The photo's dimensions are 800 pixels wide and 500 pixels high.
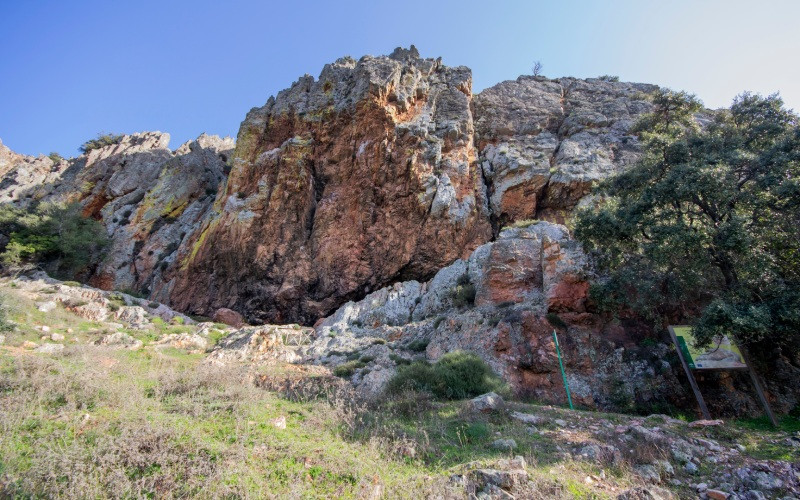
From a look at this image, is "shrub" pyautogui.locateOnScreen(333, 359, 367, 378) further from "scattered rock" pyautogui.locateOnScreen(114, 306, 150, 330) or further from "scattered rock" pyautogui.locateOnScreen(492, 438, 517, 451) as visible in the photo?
"scattered rock" pyautogui.locateOnScreen(114, 306, 150, 330)

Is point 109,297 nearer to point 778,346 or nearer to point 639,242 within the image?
point 639,242

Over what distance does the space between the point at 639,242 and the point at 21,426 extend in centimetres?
1586

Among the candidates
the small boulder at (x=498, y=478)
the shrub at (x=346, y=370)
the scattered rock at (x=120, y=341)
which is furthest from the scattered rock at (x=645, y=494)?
the scattered rock at (x=120, y=341)

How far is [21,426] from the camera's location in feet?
17.3

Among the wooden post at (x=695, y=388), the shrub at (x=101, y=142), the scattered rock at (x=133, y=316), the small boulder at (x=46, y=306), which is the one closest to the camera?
the wooden post at (x=695, y=388)

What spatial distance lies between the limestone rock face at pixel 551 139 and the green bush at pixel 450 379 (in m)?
→ 16.1

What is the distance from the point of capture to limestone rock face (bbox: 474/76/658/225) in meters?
24.4

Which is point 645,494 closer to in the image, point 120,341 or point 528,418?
point 528,418

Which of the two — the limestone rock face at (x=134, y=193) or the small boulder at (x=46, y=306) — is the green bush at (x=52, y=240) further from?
the small boulder at (x=46, y=306)

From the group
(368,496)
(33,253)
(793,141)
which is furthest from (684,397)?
(33,253)

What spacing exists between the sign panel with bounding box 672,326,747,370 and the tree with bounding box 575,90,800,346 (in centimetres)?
32

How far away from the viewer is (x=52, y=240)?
27.1 m

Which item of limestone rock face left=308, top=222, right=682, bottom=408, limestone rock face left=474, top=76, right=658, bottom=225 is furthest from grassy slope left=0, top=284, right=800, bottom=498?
limestone rock face left=474, top=76, right=658, bottom=225

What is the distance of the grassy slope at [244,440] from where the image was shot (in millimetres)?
4113
